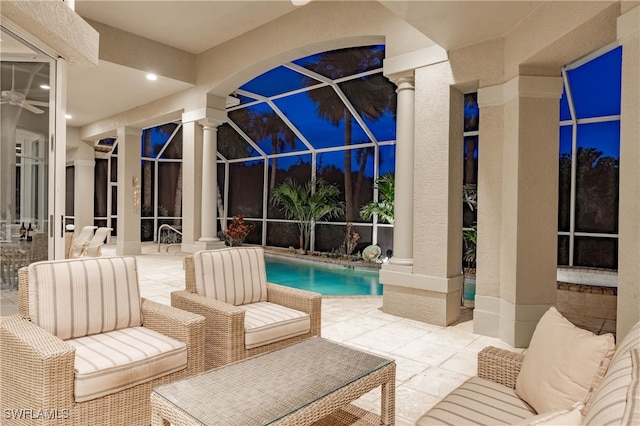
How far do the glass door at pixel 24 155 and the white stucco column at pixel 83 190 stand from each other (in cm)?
814

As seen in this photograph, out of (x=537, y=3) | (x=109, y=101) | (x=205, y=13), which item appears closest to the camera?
(x=537, y=3)

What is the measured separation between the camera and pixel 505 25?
11.8ft

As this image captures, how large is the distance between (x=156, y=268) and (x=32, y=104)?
4344mm

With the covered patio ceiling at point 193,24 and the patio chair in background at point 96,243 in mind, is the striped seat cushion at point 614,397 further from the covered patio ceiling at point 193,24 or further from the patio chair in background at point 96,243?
the patio chair in background at point 96,243

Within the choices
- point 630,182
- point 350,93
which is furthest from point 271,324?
point 350,93

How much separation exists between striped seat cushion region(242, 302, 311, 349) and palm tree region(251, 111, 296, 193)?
7.95m

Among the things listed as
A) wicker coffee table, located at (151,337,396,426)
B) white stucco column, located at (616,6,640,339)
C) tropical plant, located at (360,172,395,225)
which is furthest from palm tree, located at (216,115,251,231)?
wicker coffee table, located at (151,337,396,426)

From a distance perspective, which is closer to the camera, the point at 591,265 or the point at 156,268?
the point at 591,265

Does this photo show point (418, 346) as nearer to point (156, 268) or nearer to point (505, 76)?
point (505, 76)

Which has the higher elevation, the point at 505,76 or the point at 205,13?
the point at 205,13

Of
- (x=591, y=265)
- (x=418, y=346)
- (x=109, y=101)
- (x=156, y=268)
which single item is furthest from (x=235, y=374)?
(x=109, y=101)

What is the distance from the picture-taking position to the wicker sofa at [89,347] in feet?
6.07

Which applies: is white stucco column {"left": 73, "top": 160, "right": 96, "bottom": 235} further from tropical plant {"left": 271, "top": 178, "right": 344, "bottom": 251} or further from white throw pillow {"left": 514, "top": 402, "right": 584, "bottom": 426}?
white throw pillow {"left": 514, "top": 402, "right": 584, "bottom": 426}

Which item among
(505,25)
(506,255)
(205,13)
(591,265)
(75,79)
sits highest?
(205,13)
